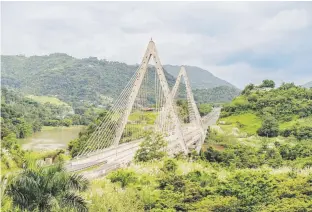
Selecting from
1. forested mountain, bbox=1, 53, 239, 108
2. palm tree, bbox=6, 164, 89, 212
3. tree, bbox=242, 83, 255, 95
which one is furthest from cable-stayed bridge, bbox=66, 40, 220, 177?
forested mountain, bbox=1, 53, 239, 108

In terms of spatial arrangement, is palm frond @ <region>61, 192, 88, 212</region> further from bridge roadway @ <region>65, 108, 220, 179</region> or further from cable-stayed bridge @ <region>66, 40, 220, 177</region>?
cable-stayed bridge @ <region>66, 40, 220, 177</region>

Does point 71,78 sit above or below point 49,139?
above

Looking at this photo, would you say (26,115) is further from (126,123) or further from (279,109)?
(126,123)

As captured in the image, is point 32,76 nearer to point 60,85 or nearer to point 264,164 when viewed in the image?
point 60,85

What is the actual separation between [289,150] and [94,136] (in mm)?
Answer: 20441

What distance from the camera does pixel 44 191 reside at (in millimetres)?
10992

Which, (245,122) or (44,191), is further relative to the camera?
(245,122)

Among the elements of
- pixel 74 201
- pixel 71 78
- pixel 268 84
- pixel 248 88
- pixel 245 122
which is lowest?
pixel 245 122

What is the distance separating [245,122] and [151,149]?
132 feet

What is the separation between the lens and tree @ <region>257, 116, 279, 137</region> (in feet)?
188

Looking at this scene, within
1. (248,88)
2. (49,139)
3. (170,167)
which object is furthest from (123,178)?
(248,88)

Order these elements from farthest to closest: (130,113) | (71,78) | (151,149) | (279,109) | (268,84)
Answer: (71,78) < (268,84) < (279,109) < (130,113) < (151,149)

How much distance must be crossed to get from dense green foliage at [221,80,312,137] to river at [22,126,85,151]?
80.4 ft

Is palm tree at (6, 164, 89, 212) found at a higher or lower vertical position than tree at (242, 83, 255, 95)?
lower
